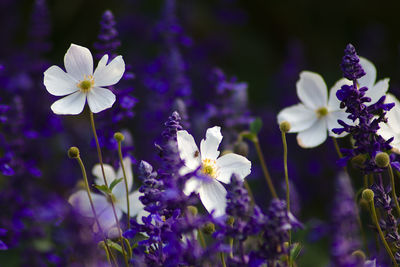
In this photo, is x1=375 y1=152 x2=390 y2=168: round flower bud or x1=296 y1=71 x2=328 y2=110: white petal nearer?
x1=375 y1=152 x2=390 y2=168: round flower bud

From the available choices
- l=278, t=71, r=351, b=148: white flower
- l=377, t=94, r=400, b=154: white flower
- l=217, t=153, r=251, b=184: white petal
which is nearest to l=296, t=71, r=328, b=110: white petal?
l=278, t=71, r=351, b=148: white flower

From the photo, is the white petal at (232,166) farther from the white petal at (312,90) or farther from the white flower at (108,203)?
the white petal at (312,90)

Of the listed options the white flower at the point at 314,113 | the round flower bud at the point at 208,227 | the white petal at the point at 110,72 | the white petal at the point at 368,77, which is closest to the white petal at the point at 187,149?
the round flower bud at the point at 208,227

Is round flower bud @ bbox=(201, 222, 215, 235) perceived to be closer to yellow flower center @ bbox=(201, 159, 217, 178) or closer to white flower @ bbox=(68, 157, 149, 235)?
yellow flower center @ bbox=(201, 159, 217, 178)

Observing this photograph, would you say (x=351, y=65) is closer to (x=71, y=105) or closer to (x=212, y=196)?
(x=212, y=196)

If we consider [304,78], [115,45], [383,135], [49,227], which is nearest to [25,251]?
[49,227]

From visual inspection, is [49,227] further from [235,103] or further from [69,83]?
[69,83]
